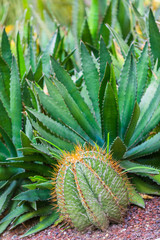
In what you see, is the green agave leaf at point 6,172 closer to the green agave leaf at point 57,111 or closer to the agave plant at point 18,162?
the agave plant at point 18,162

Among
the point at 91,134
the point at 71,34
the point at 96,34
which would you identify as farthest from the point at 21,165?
the point at 71,34

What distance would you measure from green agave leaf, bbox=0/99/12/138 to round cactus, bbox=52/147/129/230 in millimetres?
725

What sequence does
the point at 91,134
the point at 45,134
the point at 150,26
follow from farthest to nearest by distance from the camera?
the point at 150,26 < the point at 91,134 < the point at 45,134

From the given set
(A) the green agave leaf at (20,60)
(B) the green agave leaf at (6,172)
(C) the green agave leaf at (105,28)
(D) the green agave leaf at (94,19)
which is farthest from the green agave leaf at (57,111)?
(D) the green agave leaf at (94,19)

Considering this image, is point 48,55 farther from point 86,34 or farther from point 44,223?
point 44,223

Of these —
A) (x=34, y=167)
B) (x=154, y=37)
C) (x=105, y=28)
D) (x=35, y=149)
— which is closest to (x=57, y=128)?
(x=35, y=149)

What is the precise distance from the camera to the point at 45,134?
186cm

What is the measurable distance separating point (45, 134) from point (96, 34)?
2.08m

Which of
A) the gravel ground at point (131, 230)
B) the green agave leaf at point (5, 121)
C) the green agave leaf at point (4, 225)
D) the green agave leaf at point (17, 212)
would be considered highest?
the green agave leaf at point (5, 121)

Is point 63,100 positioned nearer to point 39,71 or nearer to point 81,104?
point 81,104

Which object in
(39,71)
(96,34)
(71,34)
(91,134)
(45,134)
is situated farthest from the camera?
(71,34)

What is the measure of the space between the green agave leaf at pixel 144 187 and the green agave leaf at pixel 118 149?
178 mm

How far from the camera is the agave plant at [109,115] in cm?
184

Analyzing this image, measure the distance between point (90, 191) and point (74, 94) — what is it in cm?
74
